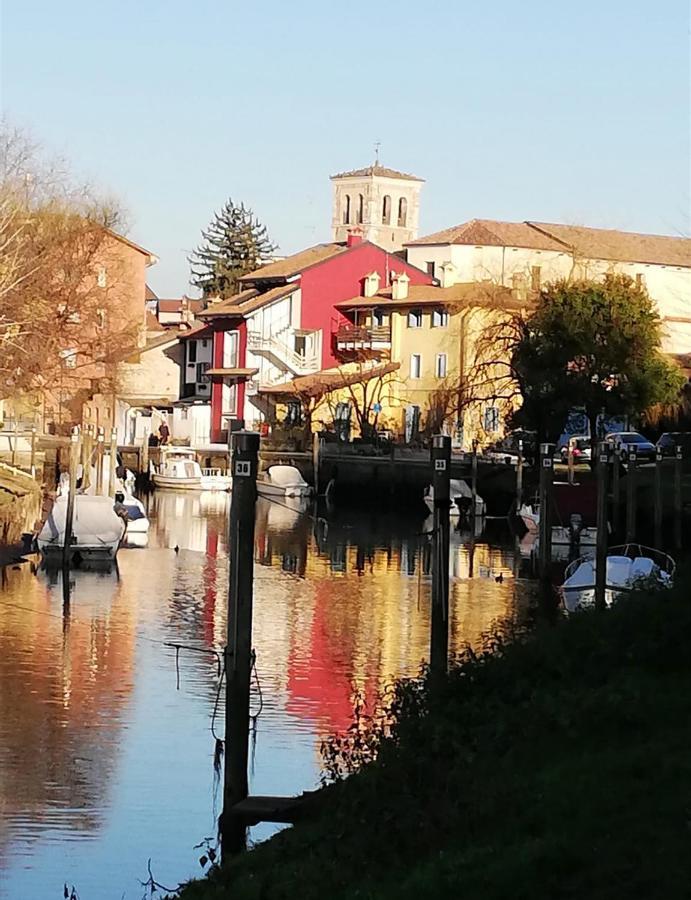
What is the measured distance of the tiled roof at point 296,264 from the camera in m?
78.9

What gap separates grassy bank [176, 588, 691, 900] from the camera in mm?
6988

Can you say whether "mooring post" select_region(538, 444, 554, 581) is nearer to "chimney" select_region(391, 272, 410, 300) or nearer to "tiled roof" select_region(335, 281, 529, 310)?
"tiled roof" select_region(335, 281, 529, 310)

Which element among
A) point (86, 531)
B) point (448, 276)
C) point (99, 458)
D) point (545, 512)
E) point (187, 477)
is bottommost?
point (86, 531)

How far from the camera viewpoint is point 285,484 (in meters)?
62.3

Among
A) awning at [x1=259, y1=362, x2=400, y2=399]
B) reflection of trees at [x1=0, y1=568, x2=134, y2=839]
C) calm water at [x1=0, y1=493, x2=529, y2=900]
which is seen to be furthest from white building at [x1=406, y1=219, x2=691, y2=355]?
reflection of trees at [x1=0, y1=568, x2=134, y2=839]

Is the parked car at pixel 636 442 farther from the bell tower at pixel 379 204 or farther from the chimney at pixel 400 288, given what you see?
the bell tower at pixel 379 204

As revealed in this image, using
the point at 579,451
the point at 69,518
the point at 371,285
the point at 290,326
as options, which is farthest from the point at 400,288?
the point at 69,518

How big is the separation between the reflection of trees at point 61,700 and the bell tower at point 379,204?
122191 mm

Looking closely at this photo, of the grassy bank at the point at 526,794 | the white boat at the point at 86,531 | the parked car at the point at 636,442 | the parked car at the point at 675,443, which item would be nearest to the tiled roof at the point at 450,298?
the parked car at the point at 636,442

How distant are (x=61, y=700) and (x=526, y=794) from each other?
12349 millimetres

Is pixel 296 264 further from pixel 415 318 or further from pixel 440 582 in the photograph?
pixel 440 582

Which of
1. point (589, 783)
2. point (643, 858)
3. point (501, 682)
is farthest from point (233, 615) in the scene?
point (643, 858)

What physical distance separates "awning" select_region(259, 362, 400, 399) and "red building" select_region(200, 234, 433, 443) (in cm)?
191

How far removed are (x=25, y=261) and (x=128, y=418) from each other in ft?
114
